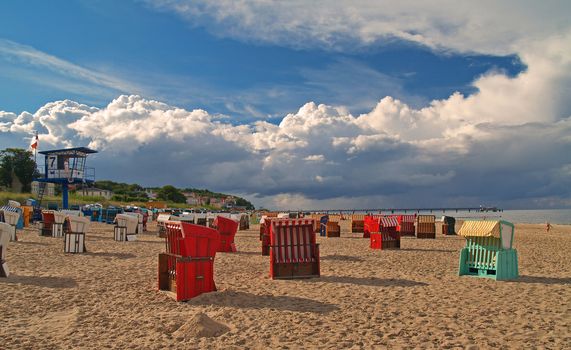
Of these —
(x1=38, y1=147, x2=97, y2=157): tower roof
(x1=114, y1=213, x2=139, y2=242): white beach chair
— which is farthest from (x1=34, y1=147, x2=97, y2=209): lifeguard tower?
(x1=114, y1=213, x2=139, y2=242): white beach chair

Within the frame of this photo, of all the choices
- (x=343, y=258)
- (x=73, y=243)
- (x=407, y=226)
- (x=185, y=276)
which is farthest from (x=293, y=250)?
(x=407, y=226)

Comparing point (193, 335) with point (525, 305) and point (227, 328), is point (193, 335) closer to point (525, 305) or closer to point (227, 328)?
point (227, 328)

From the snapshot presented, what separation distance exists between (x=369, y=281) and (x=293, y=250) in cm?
206

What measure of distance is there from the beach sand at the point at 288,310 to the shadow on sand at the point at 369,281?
0.02 m

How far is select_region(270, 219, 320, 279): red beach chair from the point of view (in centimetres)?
1216

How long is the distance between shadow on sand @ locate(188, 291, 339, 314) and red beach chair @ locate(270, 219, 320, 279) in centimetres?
219

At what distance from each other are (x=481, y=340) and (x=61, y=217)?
25167mm

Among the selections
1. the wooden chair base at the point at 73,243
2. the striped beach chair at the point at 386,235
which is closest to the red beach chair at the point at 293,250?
the striped beach chair at the point at 386,235

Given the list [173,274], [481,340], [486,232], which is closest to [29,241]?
[173,274]

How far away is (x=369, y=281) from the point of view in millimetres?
11680

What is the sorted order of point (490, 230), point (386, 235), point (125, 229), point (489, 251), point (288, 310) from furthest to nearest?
1. point (125, 229)
2. point (386, 235)
3. point (489, 251)
4. point (490, 230)
5. point (288, 310)

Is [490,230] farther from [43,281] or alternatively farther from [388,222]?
[43,281]

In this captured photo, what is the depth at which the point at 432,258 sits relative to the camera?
1716 centimetres

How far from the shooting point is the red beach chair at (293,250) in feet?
39.9
